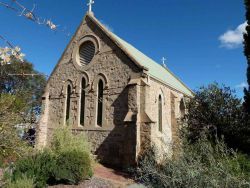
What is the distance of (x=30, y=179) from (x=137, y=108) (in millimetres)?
7804

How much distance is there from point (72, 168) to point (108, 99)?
22.4 feet

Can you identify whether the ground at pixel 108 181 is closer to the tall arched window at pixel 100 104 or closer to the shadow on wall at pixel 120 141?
the shadow on wall at pixel 120 141

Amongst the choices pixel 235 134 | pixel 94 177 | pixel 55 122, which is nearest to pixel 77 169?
pixel 94 177

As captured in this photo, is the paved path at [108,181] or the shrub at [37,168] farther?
the paved path at [108,181]

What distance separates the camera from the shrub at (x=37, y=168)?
1079 centimetres

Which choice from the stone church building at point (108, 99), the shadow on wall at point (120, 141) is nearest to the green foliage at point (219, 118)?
the stone church building at point (108, 99)

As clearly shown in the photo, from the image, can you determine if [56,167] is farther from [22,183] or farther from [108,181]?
[108,181]

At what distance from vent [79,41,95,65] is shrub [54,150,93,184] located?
964 centimetres

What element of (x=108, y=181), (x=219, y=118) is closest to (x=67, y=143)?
(x=108, y=181)

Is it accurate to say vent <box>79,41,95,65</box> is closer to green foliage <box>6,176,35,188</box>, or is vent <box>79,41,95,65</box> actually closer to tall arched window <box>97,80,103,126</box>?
tall arched window <box>97,80,103,126</box>

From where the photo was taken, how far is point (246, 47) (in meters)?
14.2

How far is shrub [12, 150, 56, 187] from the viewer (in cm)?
1079

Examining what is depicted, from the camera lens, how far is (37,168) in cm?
1135

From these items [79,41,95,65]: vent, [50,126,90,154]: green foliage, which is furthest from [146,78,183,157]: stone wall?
[79,41,95,65]: vent
